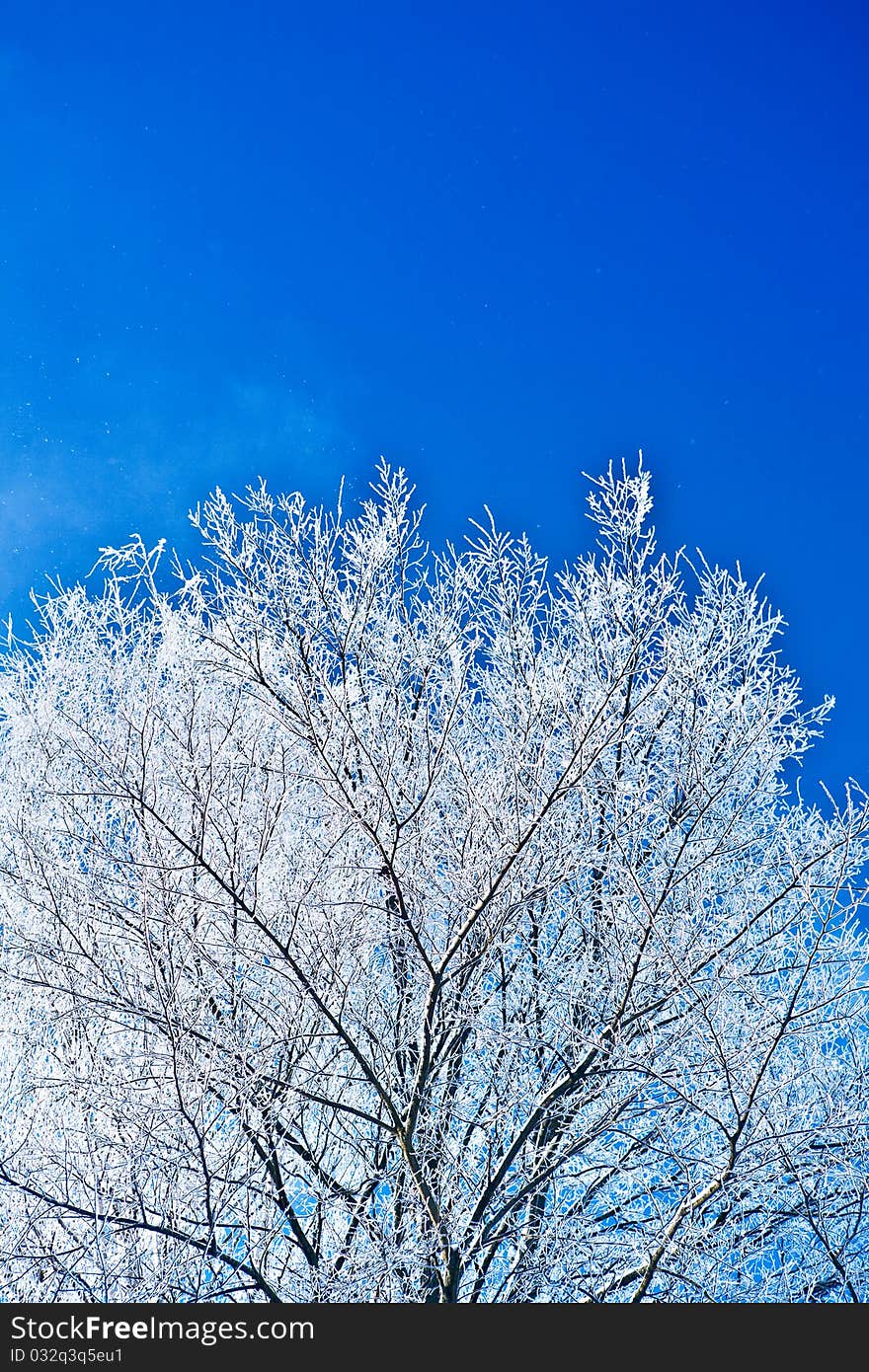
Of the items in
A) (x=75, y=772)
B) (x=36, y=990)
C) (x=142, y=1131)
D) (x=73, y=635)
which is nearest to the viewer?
(x=142, y=1131)

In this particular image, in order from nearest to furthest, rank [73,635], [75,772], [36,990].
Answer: [36,990], [75,772], [73,635]

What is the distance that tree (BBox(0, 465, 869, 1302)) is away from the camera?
411 cm

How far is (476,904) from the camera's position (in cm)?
413

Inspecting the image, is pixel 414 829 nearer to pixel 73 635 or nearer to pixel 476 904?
pixel 476 904

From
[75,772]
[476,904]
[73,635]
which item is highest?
[73,635]

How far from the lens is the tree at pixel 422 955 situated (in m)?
4.11

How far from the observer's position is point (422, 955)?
4.07 metres

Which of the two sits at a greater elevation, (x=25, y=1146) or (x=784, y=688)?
(x=784, y=688)

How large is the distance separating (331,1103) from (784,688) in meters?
3.39

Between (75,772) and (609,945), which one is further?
(75,772)

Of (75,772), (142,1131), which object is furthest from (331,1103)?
(75,772)

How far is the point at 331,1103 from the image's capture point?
13.1ft

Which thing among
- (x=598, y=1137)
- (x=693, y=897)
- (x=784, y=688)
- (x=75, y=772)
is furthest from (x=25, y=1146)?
(x=784, y=688)

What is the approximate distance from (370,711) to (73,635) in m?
2.46
